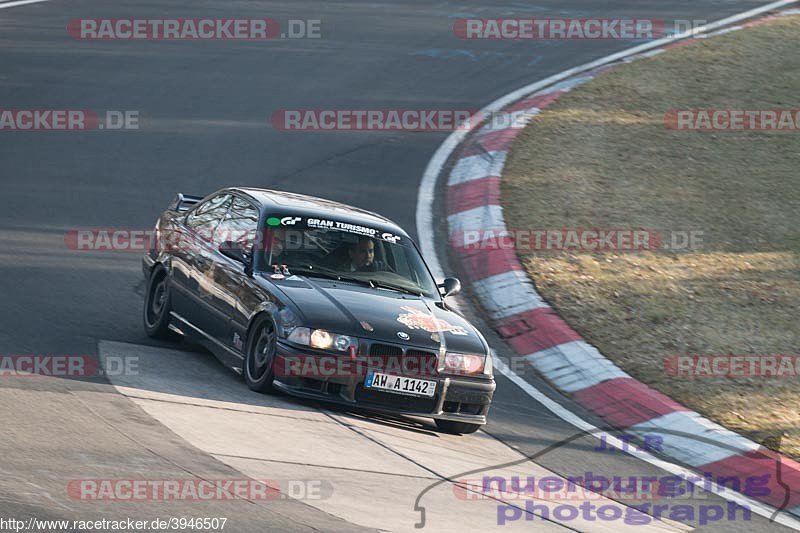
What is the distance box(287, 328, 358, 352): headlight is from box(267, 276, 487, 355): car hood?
4cm

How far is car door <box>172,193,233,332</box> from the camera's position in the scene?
372 inches

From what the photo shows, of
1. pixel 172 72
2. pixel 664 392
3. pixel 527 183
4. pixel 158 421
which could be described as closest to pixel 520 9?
pixel 172 72

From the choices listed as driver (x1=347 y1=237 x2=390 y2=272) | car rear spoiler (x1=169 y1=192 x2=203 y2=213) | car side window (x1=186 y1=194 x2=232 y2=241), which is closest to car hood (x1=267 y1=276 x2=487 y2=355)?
driver (x1=347 y1=237 x2=390 y2=272)

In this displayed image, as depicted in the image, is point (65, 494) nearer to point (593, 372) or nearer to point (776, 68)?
point (593, 372)

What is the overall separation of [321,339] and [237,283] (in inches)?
46.8

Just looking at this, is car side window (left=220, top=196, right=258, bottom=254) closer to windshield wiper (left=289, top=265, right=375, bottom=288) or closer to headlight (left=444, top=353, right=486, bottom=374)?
windshield wiper (left=289, top=265, right=375, bottom=288)

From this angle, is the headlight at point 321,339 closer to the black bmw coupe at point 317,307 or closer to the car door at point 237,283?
the black bmw coupe at point 317,307

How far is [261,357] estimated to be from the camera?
8523 millimetres

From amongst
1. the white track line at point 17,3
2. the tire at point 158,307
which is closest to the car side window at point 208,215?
the tire at point 158,307

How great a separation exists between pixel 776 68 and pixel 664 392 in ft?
35.0

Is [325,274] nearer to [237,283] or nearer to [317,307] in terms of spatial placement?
[237,283]

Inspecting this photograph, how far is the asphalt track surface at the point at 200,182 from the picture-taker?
6.73 m

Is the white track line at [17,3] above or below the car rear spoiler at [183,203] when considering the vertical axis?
above

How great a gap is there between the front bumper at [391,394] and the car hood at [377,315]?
0.24 m
